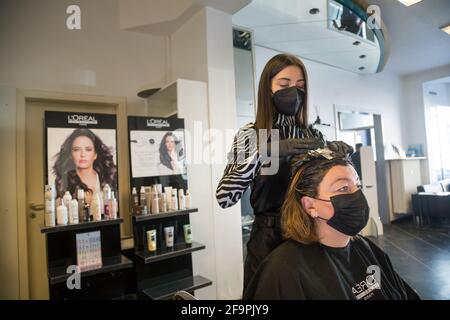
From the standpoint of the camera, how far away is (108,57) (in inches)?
93.1

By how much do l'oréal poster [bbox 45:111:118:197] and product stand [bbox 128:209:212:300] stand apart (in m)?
0.35

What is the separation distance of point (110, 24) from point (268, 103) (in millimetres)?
2151

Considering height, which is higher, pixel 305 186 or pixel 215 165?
pixel 215 165

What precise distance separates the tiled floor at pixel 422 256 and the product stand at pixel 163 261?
125 cm

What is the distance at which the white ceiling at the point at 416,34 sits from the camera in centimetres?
228

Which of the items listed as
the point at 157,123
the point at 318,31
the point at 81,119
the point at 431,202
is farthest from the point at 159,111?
the point at 431,202

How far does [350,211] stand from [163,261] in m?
1.52

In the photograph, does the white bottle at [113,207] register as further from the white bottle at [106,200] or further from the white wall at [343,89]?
the white wall at [343,89]

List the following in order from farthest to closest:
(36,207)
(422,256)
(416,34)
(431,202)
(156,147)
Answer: (431,202) < (416,34) < (422,256) < (36,207) < (156,147)

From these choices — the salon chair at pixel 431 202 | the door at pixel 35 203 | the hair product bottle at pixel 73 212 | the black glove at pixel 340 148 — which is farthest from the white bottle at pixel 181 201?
the salon chair at pixel 431 202

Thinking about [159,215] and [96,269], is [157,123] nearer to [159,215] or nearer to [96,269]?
[159,215]

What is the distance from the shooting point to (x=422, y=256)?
254 centimetres
